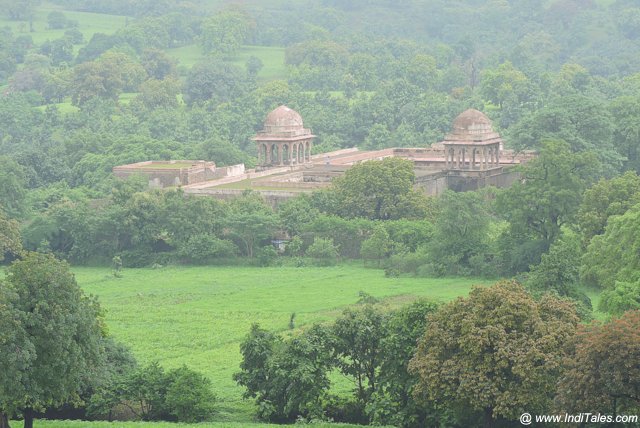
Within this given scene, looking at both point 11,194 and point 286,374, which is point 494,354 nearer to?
point 286,374

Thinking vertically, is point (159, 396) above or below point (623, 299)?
below

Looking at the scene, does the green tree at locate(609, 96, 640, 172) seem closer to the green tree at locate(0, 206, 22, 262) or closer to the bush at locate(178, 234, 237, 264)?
the bush at locate(178, 234, 237, 264)

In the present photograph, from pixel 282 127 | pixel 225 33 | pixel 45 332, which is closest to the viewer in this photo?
pixel 45 332

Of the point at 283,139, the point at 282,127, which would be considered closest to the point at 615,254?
the point at 283,139

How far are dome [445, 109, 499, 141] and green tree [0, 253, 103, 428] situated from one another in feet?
121

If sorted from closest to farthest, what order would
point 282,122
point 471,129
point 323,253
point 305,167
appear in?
point 323,253 < point 471,129 < point 305,167 < point 282,122

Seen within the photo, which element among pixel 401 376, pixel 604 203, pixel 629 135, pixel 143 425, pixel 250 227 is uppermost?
pixel 629 135

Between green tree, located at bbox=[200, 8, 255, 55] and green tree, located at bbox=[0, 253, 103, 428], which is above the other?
green tree, located at bbox=[200, 8, 255, 55]

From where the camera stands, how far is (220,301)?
158ft

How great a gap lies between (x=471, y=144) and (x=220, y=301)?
2216cm

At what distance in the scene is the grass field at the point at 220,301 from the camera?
41562 mm

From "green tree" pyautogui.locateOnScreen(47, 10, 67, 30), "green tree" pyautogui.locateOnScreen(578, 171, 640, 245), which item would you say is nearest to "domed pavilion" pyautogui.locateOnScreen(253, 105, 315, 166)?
"green tree" pyautogui.locateOnScreen(578, 171, 640, 245)

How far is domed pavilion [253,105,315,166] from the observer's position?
7081cm

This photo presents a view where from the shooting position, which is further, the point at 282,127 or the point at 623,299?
the point at 282,127
